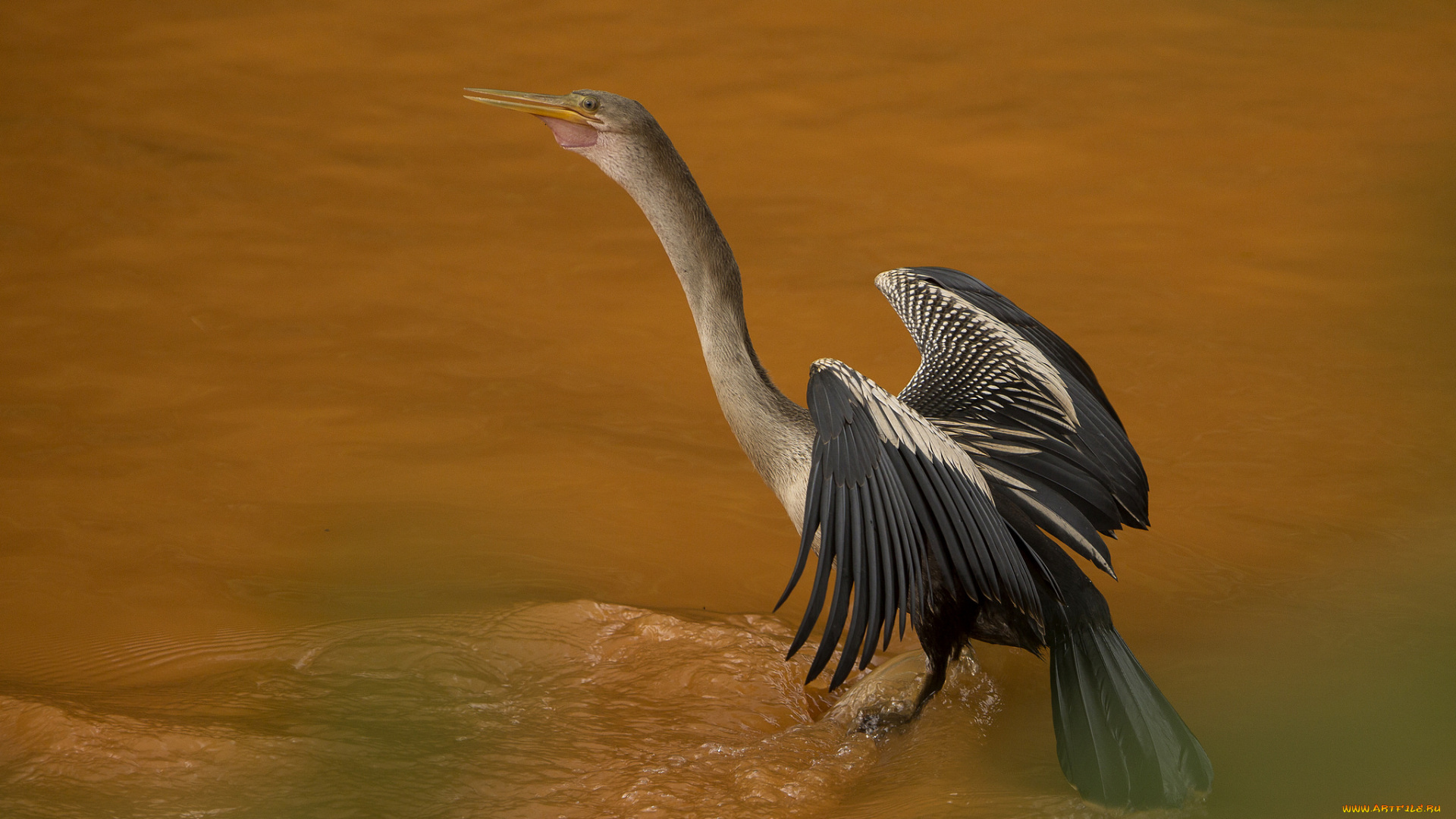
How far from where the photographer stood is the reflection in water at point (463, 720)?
7.25ft

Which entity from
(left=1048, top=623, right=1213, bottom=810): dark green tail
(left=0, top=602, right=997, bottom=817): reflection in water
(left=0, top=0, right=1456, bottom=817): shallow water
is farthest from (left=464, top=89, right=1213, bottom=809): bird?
(left=0, top=602, right=997, bottom=817): reflection in water

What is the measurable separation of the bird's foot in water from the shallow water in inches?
2.5

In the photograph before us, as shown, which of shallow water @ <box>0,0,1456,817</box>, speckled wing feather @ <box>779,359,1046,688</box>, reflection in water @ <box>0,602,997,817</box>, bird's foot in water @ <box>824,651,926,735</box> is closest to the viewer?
speckled wing feather @ <box>779,359,1046,688</box>

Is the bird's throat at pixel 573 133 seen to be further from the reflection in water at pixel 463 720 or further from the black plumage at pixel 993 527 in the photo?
the reflection in water at pixel 463 720

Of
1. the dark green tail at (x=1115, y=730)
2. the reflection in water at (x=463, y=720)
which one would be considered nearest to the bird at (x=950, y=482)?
the dark green tail at (x=1115, y=730)

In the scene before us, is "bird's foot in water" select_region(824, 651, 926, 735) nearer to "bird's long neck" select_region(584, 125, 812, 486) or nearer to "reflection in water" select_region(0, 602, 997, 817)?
"reflection in water" select_region(0, 602, 997, 817)

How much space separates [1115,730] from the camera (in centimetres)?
231

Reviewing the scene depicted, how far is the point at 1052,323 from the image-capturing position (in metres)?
4.94

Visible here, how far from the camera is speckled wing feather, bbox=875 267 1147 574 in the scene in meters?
2.55

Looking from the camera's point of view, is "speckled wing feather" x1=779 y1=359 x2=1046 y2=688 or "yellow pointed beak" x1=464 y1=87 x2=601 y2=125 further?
"yellow pointed beak" x1=464 y1=87 x2=601 y2=125

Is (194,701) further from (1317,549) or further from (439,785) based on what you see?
(1317,549)

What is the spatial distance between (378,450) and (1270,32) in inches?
254

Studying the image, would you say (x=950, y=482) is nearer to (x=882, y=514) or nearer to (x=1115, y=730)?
(x=882, y=514)

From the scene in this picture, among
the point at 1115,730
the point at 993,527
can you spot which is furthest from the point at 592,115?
the point at 1115,730
